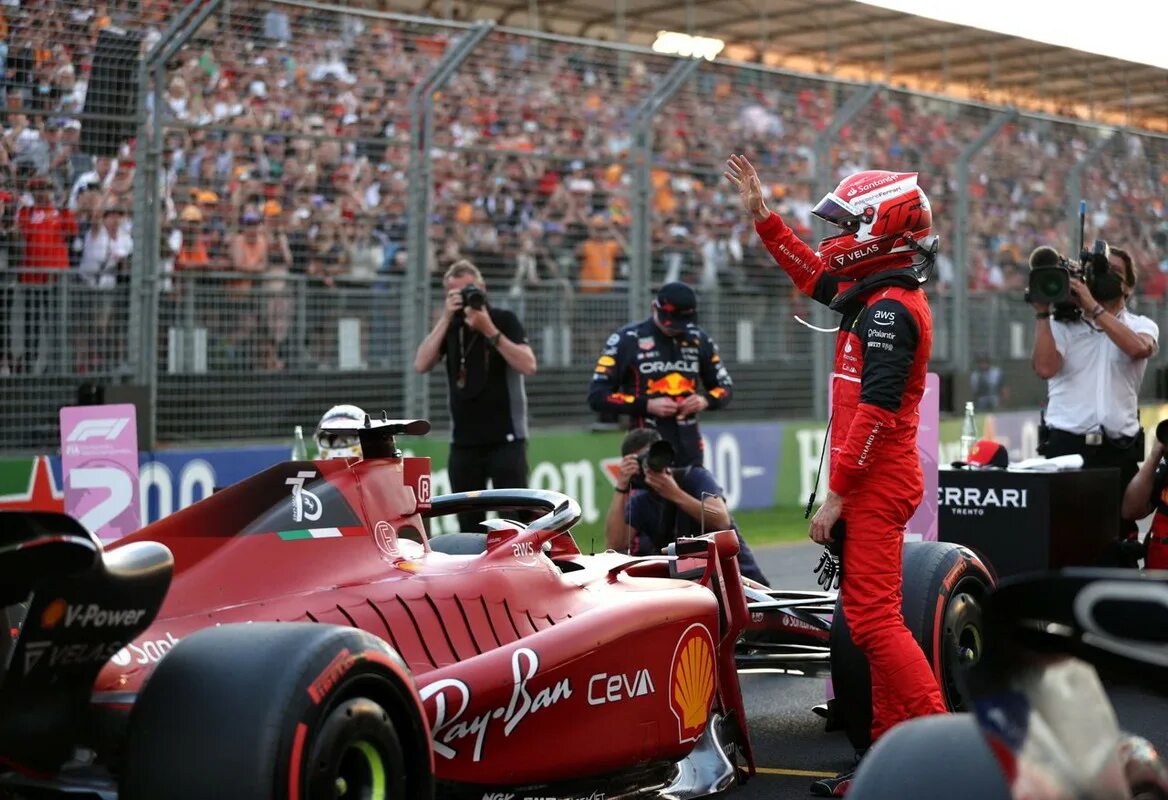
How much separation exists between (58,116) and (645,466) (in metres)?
4.28

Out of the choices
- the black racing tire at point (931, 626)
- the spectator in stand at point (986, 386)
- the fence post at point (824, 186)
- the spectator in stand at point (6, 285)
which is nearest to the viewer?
the black racing tire at point (931, 626)

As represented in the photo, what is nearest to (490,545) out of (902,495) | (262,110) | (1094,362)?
(902,495)

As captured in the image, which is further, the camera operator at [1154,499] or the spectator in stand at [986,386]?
the spectator in stand at [986,386]

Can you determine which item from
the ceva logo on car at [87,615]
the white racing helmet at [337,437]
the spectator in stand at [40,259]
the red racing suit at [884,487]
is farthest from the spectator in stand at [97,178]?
the ceva logo on car at [87,615]

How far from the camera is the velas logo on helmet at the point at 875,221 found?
540 cm

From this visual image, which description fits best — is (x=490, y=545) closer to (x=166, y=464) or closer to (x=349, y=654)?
(x=349, y=654)

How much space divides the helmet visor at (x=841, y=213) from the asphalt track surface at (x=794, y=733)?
1.71 metres

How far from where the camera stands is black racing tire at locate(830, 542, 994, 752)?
18.1ft

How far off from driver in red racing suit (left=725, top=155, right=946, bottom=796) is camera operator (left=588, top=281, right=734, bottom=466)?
3282mm

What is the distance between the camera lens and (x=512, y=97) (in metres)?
12.9

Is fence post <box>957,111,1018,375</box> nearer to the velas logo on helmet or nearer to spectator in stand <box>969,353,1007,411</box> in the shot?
spectator in stand <box>969,353,1007,411</box>

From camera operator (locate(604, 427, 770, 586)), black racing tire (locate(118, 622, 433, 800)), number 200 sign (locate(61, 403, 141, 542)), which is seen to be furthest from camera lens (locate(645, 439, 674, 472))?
black racing tire (locate(118, 622, 433, 800))

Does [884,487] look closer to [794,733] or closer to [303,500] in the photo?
[794,733]

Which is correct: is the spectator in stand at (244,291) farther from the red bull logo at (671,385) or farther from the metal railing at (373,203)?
the red bull logo at (671,385)
